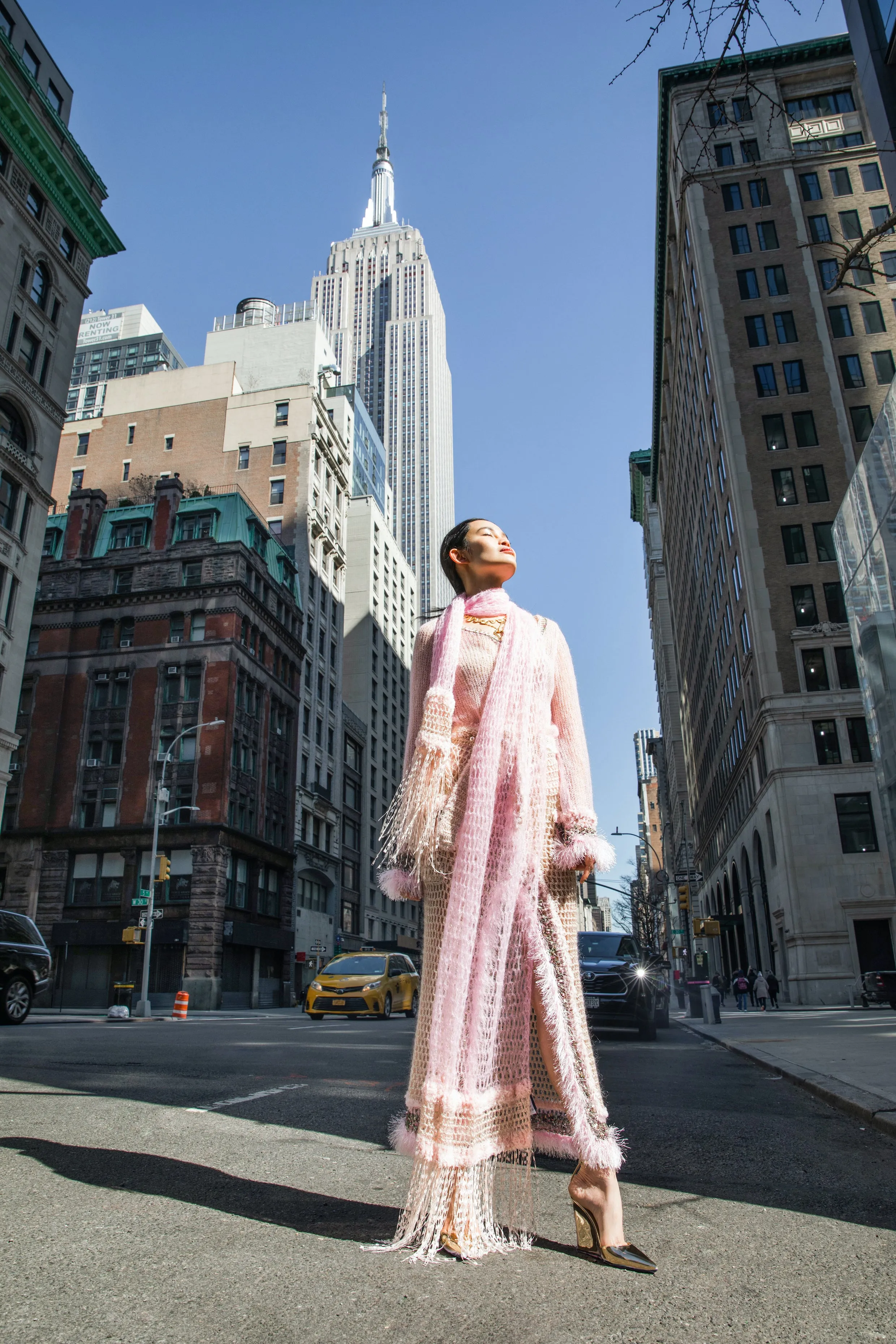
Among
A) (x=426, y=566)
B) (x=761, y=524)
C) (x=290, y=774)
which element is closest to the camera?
(x=761, y=524)

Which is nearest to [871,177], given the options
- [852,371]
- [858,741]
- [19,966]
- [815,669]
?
[852,371]

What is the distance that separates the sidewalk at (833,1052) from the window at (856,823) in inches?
538

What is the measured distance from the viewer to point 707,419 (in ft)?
163

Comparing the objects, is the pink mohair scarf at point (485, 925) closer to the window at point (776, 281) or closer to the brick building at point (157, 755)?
the brick building at point (157, 755)

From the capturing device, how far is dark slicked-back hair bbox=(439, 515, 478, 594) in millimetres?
3660

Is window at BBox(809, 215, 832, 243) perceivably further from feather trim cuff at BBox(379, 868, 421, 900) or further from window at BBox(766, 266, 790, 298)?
feather trim cuff at BBox(379, 868, 421, 900)

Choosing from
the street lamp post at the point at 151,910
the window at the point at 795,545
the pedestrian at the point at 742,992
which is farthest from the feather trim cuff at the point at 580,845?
the window at the point at 795,545

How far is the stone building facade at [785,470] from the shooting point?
3628cm

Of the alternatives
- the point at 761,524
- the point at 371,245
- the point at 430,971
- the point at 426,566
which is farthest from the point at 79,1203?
the point at 371,245

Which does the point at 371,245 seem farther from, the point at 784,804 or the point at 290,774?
the point at 784,804

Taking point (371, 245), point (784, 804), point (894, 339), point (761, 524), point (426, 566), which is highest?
point (371, 245)

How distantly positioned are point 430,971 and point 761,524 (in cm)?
4190

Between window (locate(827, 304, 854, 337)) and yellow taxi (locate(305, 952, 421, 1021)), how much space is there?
3862 cm

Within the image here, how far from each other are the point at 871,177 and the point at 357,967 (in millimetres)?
47664
